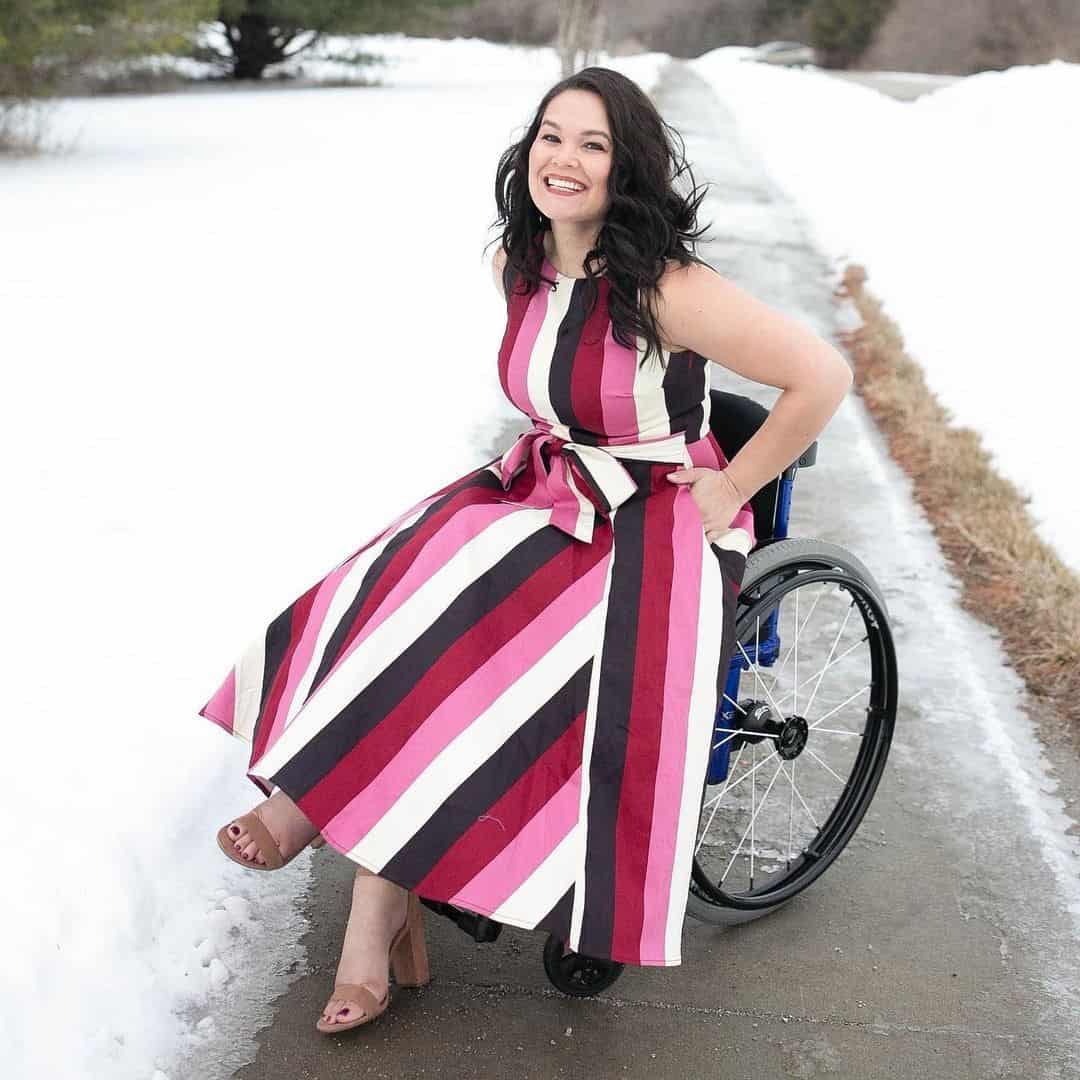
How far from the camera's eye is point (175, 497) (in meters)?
4.09

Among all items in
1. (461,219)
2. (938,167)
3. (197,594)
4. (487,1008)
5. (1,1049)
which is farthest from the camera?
(938,167)

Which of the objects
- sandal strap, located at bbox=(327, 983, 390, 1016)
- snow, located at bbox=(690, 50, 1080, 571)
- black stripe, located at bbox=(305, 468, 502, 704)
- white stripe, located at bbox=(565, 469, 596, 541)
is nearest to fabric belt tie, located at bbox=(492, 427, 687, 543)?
white stripe, located at bbox=(565, 469, 596, 541)

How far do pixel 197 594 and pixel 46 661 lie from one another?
19.5 inches

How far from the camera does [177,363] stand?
5547mm

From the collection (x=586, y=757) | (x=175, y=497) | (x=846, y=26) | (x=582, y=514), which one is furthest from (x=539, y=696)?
(x=846, y=26)

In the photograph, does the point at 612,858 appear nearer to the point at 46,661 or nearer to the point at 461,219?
the point at 46,661

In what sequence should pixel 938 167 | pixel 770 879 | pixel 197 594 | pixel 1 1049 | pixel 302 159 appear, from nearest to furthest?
pixel 1 1049 → pixel 770 879 → pixel 197 594 → pixel 938 167 → pixel 302 159

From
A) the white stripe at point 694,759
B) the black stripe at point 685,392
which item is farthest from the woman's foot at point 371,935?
the black stripe at point 685,392

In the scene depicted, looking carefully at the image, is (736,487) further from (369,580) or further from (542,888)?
(542,888)

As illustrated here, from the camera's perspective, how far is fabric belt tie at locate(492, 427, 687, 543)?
7.32ft

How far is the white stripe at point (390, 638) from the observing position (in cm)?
207

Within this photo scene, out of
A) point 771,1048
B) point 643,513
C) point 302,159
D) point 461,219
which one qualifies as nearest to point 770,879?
point 771,1048

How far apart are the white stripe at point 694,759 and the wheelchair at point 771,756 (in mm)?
54

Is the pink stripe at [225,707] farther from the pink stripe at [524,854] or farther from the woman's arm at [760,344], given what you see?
the woman's arm at [760,344]
